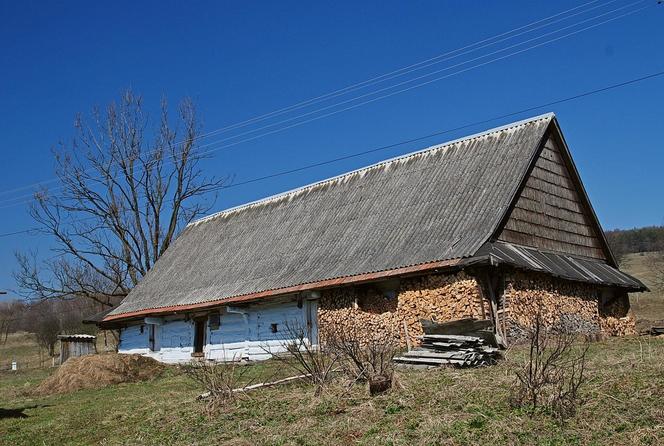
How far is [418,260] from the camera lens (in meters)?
18.0

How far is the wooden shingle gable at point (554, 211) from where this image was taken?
19125 mm

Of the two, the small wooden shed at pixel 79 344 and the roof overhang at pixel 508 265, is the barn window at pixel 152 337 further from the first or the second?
the small wooden shed at pixel 79 344

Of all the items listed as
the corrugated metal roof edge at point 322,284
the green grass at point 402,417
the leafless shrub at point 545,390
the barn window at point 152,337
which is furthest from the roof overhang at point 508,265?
the leafless shrub at point 545,390

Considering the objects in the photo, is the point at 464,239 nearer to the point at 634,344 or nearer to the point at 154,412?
the point at 634,344

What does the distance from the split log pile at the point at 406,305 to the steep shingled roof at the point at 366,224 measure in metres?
0.61

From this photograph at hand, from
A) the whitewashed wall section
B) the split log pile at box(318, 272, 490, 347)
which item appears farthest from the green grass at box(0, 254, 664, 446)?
the whitewashed wall section

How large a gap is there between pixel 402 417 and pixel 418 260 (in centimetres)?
975

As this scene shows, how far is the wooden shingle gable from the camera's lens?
62.7 ft

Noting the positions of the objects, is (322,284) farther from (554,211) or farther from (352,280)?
(554,211)

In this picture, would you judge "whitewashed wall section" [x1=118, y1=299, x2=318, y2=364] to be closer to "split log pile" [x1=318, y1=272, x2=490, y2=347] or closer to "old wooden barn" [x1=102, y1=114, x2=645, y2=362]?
"old wooden barn" [x1=102, y1=114, x2=645, y2=362]

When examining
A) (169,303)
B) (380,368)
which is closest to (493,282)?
(380,368)

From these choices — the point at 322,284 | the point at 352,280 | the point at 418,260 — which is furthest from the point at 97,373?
the point at 418,260

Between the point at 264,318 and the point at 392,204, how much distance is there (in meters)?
5.54

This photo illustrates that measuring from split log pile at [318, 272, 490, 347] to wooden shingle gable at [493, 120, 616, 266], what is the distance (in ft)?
5.92
